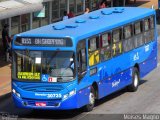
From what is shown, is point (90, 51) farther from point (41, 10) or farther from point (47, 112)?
point (41, 10)

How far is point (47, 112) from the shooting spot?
19609mm

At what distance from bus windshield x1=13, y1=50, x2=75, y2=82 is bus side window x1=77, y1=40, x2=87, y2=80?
33 centimetres

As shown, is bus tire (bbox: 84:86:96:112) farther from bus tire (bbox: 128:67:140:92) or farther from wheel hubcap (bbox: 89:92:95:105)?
bus tire (bbox: 128:67:140:92)

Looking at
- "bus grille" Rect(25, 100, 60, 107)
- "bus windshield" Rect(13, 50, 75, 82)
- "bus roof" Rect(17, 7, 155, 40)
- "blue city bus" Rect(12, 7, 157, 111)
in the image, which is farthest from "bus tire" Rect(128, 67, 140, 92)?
"bus grille" Rect(25, 100, 60, 107)

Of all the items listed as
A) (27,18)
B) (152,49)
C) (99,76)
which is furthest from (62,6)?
(99,76)

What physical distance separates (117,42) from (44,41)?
400 centimetres

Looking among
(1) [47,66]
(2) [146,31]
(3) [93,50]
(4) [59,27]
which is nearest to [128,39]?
(2) [146,31]

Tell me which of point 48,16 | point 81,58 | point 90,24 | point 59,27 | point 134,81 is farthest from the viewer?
point 48,16

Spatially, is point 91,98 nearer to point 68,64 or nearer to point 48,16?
point 68,64

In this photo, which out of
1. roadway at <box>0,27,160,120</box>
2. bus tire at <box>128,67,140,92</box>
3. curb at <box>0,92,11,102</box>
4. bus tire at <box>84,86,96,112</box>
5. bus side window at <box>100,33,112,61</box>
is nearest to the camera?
roadway at <box>0,27,160,120</box>

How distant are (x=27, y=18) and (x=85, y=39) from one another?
14300mm

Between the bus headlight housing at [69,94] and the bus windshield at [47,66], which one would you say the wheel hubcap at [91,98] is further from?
the bus windshield at [47,66]

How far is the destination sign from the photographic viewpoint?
17.9 m

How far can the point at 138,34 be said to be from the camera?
23141 mm
